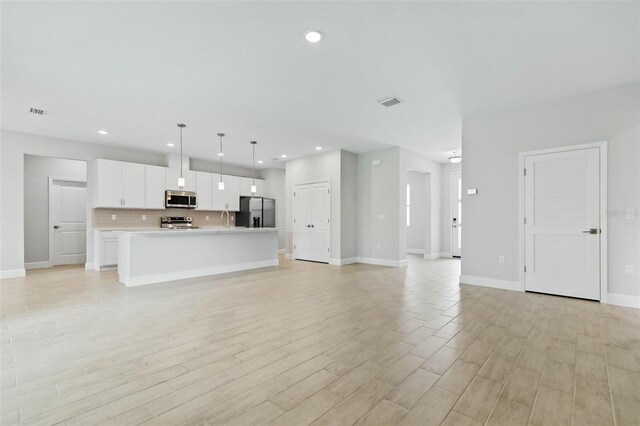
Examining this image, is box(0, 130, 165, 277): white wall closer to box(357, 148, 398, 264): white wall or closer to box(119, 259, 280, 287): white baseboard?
box(119, 259, 280, 287): white baseboard

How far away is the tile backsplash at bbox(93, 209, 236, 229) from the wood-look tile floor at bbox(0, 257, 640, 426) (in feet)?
9.43

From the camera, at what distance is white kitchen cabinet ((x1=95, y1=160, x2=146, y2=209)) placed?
663 centimetres

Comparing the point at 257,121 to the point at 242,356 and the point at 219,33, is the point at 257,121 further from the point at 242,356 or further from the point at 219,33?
the point at 242,356

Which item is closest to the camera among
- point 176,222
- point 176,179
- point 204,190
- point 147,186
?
point 147,186

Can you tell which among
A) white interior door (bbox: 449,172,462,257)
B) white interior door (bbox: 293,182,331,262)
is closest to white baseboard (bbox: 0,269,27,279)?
white interior door (bbox: 293,182,331,262)

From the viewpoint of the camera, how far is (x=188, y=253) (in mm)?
5656

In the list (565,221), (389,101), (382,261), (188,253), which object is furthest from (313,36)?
(382,261)

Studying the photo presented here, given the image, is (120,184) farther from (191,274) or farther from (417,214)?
(417,214)

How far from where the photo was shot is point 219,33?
2773 millimetres

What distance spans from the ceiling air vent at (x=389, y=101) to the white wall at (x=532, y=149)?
1.61 meters

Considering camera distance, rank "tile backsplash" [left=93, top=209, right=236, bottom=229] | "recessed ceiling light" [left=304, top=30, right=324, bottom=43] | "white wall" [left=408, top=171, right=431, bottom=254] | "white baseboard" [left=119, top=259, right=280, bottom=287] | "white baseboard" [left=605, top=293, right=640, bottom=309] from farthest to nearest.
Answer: "white wall" [left=408, top=171, right=431, bottom=254]
"tile backsplash" [left=93, top=209, right=236, bottom=229]
"white baseboard" [left=119, top=259, right=280, bottom=287]
"white baseboard" [left=605, top=293, right=640, bottom=309]
"recessed ceiling light" [left=304, top=30, right=324, bottom=43]

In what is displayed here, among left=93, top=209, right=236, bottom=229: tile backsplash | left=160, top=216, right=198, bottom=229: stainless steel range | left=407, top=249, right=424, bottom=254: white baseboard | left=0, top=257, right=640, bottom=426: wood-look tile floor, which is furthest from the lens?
left=407, top=249, right=424, bottom=254: white baseboard

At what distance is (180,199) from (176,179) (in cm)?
52

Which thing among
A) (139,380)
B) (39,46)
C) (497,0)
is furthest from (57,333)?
(497,0)
